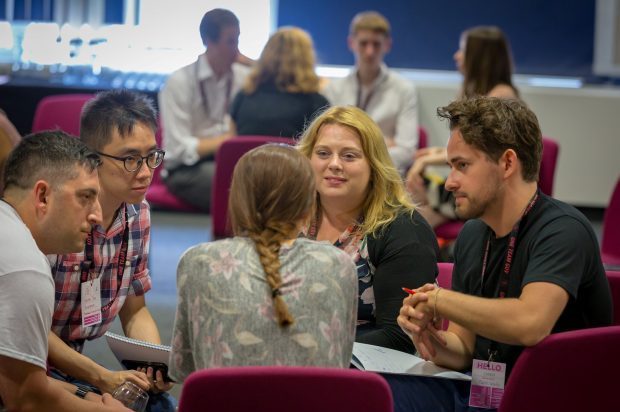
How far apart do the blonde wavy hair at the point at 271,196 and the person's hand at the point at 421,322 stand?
50 centimetres

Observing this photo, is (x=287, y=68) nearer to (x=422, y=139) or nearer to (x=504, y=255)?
(x=422, y=139)

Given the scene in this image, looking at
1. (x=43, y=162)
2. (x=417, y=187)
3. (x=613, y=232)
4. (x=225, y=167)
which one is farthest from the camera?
(x=417, y=187)

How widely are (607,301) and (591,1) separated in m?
5.32

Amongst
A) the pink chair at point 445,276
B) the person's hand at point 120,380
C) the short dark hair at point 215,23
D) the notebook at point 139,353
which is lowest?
the person's hand at point 120,380

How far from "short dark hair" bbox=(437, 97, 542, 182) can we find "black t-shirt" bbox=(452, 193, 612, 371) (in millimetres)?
117

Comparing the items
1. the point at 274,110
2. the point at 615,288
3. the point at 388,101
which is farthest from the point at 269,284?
the point at 388,101

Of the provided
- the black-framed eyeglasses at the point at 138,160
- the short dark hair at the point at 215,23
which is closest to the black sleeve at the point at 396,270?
the black-framed eyeglasses at the point at 138,160

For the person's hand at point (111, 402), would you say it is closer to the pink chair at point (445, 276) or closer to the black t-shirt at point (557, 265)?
the black t-shirt at point (557, 265)

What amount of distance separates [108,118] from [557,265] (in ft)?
4.48

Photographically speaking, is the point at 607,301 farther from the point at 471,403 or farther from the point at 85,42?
the point at 85,42

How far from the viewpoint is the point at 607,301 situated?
8.07ft

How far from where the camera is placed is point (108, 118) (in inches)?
111

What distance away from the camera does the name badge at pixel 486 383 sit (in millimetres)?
2457

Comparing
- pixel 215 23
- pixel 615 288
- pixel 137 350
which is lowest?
pixel 137 350
